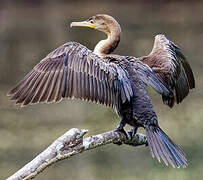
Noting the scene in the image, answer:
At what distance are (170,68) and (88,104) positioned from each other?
9.66 feet

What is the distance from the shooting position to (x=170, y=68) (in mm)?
3824

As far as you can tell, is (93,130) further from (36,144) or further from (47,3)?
(47,3)

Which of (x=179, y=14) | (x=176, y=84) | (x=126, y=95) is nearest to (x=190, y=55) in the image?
(x=179, y=14)

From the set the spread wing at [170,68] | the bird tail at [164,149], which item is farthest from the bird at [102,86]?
the spread wing at [170,68]

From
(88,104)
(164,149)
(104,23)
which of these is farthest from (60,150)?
(88,104)

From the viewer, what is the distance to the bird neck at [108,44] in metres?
3.81

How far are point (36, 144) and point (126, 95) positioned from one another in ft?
8.59

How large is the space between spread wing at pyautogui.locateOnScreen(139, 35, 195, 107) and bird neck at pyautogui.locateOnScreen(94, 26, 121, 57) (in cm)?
19

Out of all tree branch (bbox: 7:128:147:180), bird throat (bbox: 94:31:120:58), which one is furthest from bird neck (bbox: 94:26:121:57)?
tree branch (bbox: 7:128:147:180)

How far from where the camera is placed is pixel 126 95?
129 inches

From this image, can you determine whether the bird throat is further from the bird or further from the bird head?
the bird

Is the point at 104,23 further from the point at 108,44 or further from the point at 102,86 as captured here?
the point at 102,86

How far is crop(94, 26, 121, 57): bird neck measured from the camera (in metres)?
3.81

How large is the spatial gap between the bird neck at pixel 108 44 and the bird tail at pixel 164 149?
2.20 ft
